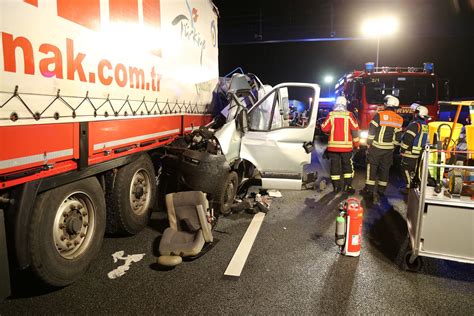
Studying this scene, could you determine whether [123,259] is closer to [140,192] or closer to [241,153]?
[140,192]

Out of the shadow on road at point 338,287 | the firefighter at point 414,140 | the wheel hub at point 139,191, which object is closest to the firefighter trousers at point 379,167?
the firefighter at point 414,140

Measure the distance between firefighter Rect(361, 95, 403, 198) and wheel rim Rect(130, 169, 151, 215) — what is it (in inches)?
159

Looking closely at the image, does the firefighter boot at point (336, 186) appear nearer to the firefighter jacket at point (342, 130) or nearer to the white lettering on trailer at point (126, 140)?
the firefighter jacket at point (342, 130)

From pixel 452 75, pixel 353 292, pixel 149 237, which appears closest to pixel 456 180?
pixel 353 292

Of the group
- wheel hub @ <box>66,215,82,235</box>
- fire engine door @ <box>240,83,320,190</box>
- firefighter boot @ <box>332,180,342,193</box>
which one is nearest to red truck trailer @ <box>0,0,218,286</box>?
wheel hub @ <box>66,215,82,235</box>

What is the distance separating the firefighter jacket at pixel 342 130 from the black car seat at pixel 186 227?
336cm

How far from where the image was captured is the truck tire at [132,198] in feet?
13.1

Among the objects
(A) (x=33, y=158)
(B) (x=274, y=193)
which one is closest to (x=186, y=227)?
(A) (x=33, y=158)

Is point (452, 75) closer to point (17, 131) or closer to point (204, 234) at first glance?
point (204, 234)

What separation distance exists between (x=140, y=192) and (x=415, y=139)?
199 inches

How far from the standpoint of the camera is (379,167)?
21.5 ft

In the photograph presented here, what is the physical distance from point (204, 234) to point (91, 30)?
2376 mm

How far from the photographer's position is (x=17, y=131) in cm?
236

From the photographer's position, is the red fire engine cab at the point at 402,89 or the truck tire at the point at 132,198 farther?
the red fire engine cab at the point at 402,89
